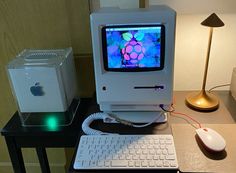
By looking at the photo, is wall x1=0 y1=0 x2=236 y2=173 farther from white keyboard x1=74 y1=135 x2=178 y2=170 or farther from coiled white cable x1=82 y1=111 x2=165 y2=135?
white keyboard x1=74 y1=135 x2=178 y2=170

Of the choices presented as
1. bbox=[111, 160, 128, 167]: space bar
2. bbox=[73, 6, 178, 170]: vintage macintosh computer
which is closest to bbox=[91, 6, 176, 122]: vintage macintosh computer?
bbox=[73, 6, 178, 170]: vintage macintosh computer

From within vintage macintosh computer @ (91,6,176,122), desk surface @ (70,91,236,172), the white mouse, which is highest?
vintage macintosh computer @ (91,6,176,122)

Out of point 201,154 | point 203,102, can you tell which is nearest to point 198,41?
point 203,102

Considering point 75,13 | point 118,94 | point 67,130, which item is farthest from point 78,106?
point 75,13

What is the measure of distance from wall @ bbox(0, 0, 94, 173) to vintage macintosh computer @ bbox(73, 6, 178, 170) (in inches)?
13.3

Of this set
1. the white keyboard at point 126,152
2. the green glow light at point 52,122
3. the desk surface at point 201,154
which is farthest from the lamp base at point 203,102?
the green glow light at point 52,122

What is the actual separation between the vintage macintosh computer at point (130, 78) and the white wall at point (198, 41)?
0.88 ft

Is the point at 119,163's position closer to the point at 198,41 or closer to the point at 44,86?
the point at 44,86

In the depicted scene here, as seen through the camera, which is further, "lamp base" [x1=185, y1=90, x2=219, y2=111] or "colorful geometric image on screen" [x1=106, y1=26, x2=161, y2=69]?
"lamp base" [x1=185, y1=90, x2=219, y2=111]

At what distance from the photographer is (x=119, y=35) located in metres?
0.86

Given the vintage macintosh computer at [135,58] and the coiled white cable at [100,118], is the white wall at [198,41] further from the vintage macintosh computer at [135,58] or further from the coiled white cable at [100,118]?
the coiled white cable at [100,118]

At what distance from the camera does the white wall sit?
1.10 m

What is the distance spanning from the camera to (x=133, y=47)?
0.87 metres

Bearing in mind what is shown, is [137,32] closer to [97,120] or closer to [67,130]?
[97,120]
